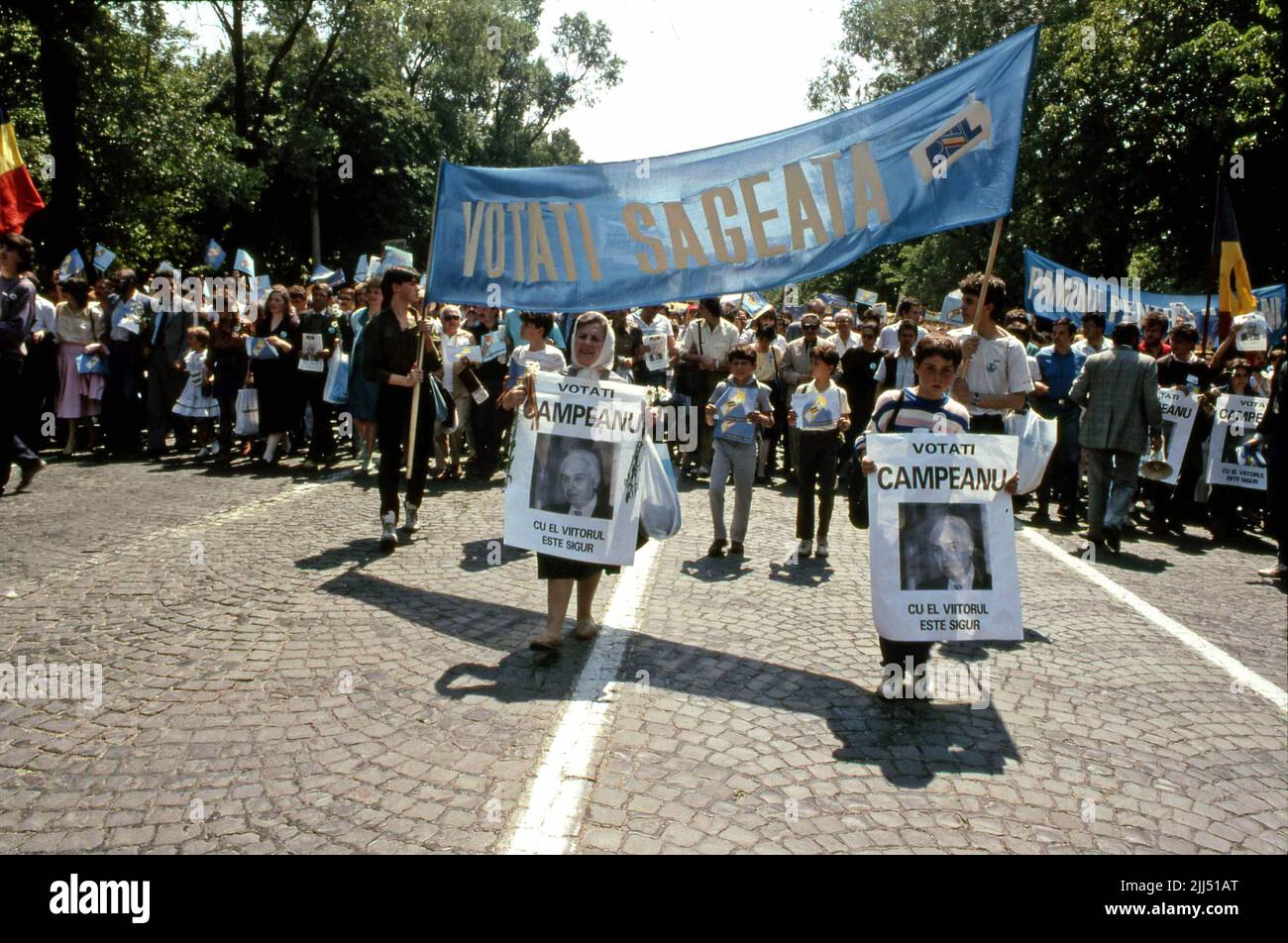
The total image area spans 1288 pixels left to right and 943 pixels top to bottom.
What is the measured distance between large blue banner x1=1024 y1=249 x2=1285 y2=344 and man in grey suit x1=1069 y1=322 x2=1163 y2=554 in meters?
5.87

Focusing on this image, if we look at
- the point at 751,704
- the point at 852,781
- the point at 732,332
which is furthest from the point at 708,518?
the point at 852,781

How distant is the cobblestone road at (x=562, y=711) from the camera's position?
3582mm

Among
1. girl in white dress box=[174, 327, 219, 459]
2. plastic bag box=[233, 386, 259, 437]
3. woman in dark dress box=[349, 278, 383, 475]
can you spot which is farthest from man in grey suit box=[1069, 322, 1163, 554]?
girl in white dress box=[174, 327, 219, 459]

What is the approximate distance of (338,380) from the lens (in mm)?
11344

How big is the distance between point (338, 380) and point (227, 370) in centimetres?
144

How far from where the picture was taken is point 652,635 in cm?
578

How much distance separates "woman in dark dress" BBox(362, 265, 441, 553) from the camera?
7.63 meters

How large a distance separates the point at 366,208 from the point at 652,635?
37.9 m

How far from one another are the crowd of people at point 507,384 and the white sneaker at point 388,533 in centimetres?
2

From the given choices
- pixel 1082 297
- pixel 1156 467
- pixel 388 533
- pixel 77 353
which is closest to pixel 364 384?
pixel 388 533

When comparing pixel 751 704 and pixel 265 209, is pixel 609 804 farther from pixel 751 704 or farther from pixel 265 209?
pixel 265 209

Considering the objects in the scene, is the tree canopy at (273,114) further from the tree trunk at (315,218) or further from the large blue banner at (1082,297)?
the large blue banner at (1082,297)

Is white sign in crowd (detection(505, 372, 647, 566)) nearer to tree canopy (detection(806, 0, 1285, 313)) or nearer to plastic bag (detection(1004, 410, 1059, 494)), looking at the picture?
plastic bag (detection(1004, 410, 1059, 494))

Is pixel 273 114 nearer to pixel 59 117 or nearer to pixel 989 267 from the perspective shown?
pixel 59 117
